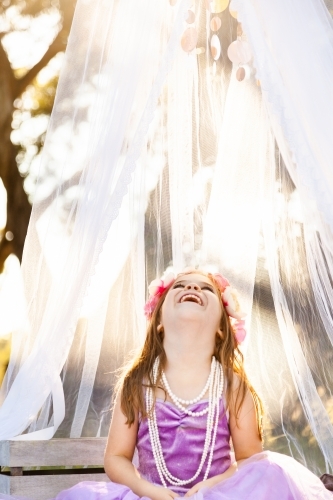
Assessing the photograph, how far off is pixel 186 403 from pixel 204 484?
0.30 meters

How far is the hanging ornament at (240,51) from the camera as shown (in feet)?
8.77

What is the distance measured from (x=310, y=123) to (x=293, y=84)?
13 cm

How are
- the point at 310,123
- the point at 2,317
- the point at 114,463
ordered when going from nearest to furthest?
the point at 310,123, the point at 114,463, the point at 2,317

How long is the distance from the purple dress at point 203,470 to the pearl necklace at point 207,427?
0.02m

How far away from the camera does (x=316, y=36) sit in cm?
215

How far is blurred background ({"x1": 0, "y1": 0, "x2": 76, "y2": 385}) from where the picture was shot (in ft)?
16.0

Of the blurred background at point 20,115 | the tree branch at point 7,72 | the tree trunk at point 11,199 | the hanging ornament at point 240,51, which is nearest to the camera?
the hanging ornament at point 240,51

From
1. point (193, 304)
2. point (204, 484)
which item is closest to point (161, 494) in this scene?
point (204, 484)

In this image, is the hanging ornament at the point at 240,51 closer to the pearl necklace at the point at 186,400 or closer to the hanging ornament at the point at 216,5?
the hanging ornament at the point at 216,5

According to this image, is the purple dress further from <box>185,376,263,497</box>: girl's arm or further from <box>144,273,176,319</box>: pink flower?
<box>144,273,176,319</box>: pink flower

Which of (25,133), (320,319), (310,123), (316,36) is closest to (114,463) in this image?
(320,319)

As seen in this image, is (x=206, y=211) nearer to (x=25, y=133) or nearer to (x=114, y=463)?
(x=114, y=463)

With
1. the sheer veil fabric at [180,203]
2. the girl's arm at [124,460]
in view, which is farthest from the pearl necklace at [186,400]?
the sheer veil fabric at [180,203]

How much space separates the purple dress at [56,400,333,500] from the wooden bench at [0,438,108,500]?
25cm
